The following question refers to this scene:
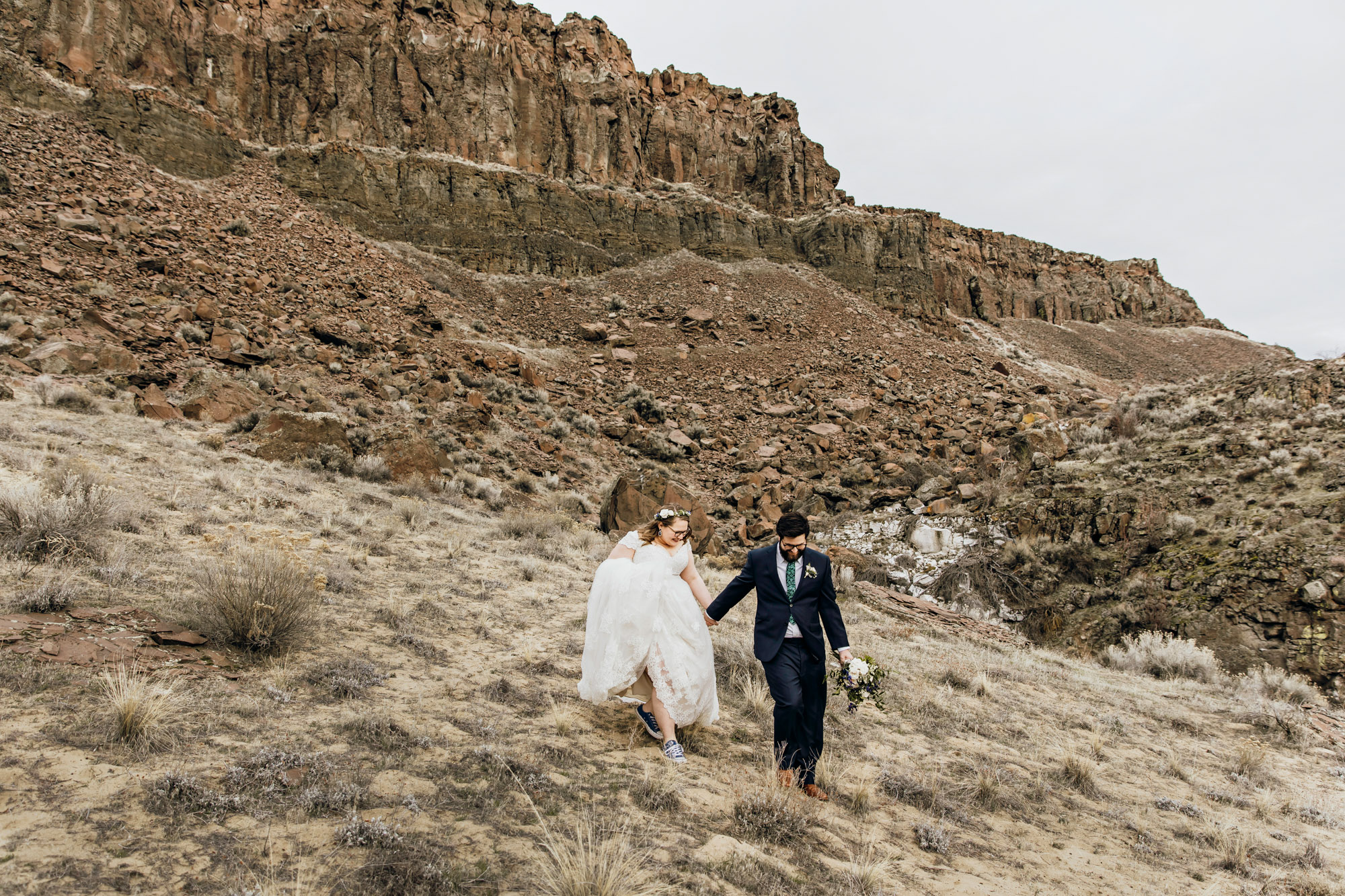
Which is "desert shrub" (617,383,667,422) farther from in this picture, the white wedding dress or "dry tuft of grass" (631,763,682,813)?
"dry tuft of grass" (631,763,682,813)

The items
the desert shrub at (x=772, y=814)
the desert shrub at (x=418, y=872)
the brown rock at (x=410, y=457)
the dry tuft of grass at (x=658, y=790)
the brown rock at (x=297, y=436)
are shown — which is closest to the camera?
the desert shrub at (x=418, y=872)

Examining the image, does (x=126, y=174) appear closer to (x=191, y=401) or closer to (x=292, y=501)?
(x=191, y=401)

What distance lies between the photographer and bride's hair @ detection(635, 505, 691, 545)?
162 inches

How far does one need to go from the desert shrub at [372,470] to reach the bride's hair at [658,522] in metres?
8.82

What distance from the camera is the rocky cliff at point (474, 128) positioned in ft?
83.9

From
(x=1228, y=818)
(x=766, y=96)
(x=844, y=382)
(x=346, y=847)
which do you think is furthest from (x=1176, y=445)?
(x=766, y=96)

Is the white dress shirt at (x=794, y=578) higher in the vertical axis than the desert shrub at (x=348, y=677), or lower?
higher

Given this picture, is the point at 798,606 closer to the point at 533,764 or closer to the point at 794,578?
the point at 794,578

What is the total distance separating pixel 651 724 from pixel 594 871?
186 cm

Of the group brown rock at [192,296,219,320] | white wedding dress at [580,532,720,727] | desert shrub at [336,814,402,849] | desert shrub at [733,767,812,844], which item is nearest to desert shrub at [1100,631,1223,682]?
desert shrub at [733,767,812,844]

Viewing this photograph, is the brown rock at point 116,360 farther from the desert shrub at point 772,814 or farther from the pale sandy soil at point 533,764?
the desert shrub at point 772,814

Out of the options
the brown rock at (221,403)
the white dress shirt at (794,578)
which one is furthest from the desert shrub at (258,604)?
the brown rock at (221,403)

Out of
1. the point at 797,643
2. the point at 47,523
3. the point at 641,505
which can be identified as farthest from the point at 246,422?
the point at 797,643

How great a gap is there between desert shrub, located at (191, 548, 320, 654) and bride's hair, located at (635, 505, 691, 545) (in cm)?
256
